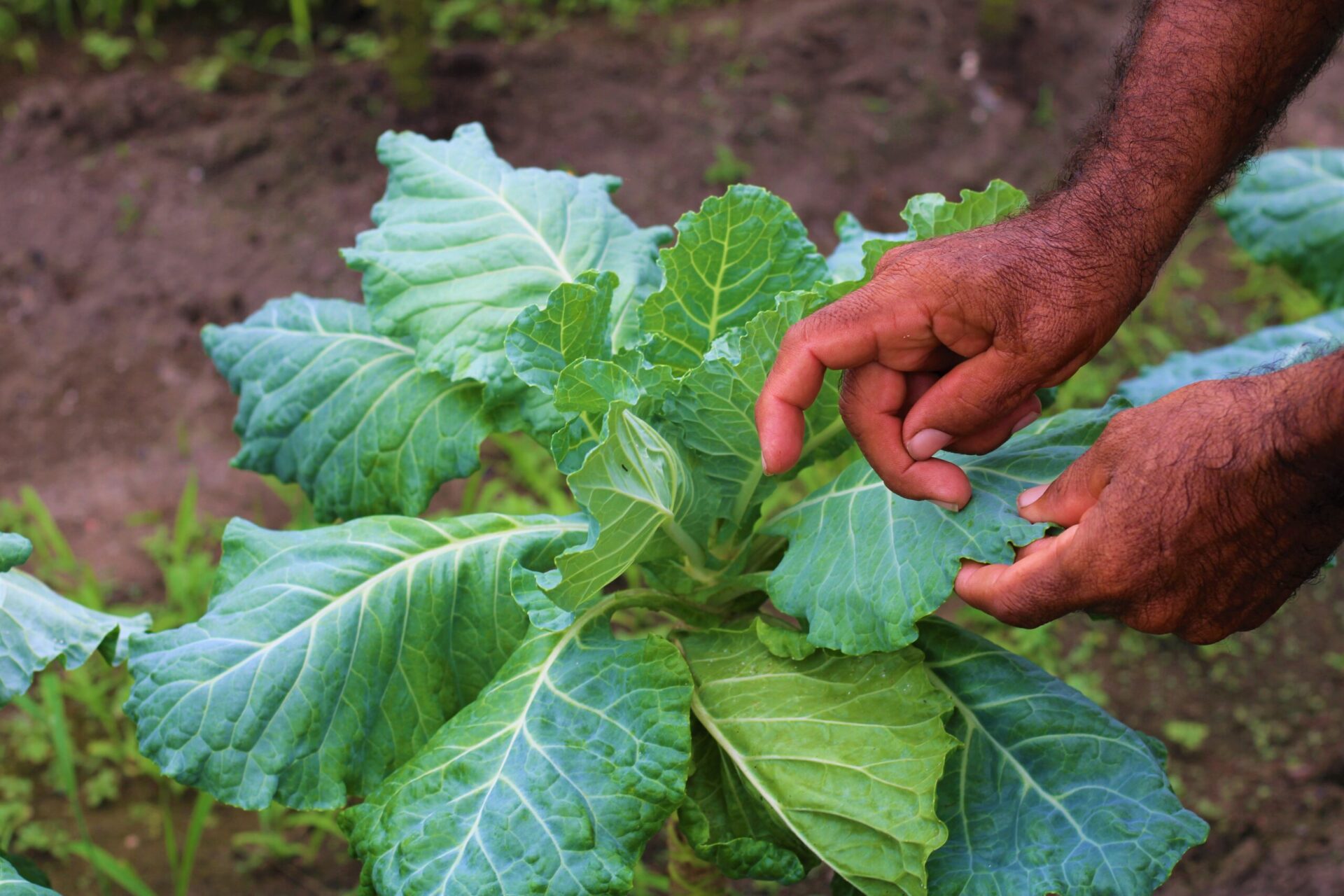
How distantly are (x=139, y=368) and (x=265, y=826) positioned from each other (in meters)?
2.02

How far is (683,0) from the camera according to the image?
5.58 metres

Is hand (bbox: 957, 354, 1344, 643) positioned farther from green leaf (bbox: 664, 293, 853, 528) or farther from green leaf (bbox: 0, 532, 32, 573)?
green leaf (bbox: 0, 532, 32, 573)

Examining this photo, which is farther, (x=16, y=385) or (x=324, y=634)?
(x=16, y=385)

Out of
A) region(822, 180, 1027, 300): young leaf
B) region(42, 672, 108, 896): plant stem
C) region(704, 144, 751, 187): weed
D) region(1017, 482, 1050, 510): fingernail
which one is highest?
region(822, 180, 1027, 300): young leaf

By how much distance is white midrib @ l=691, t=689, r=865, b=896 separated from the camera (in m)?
1.71

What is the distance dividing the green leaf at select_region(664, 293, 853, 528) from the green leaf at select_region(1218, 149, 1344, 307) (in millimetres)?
1885

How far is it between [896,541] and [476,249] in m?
1.02

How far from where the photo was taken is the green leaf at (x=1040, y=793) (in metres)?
1.69

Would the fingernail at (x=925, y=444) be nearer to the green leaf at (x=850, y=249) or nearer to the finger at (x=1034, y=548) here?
the finger at (x=1034, y=548)

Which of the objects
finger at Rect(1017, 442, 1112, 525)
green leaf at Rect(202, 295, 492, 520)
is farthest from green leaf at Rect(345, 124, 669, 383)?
finger at Rect(1017, 442, 1112, 525)

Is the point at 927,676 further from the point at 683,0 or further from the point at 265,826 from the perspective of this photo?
the point at 683,0

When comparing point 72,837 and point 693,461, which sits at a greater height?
point 693,461

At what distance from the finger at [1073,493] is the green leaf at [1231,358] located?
0.90 m

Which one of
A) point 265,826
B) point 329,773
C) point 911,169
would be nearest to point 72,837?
point 265,826
